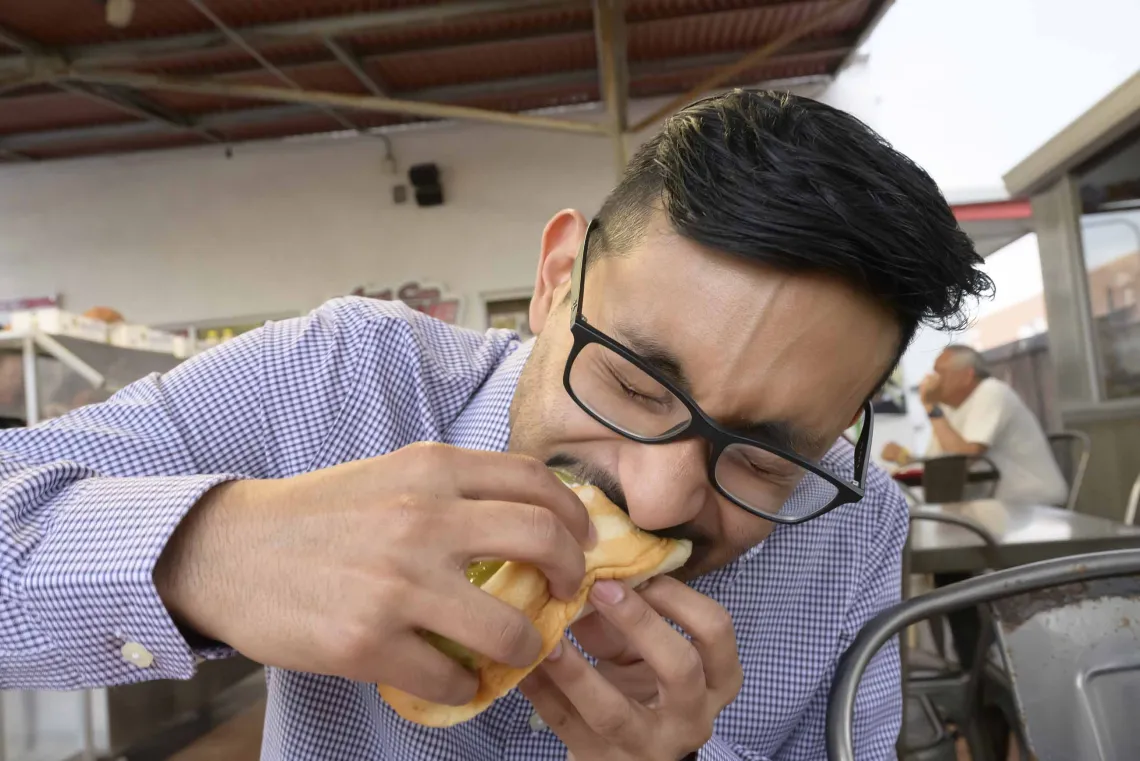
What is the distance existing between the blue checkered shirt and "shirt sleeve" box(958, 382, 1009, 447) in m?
4.02

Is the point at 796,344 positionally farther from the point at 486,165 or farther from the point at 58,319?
the point at 486,165

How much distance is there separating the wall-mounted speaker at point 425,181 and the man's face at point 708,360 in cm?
852

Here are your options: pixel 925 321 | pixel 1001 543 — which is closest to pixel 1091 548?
pixel 1001 543

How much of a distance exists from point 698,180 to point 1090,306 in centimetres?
685

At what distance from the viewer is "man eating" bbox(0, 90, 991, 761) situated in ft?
2.36

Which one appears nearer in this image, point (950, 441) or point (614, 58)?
point (950, 441)

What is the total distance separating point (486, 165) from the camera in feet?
30.9

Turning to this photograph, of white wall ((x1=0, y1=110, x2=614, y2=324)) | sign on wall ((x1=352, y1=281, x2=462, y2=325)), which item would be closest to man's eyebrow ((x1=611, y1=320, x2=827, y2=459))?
white wall ((x1=0, y1=110, x2=614, y2=324))

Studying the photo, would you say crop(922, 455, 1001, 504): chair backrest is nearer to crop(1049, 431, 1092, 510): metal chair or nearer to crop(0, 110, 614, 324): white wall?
crop(1049, 431, 1092, 510): metal chair

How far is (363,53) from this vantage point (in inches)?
307

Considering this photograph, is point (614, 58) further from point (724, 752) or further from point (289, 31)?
point (724, 752)

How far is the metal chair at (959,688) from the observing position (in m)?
1.45

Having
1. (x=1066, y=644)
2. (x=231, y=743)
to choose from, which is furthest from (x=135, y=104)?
(x=1066, y=644)

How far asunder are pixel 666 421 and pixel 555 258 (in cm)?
49
